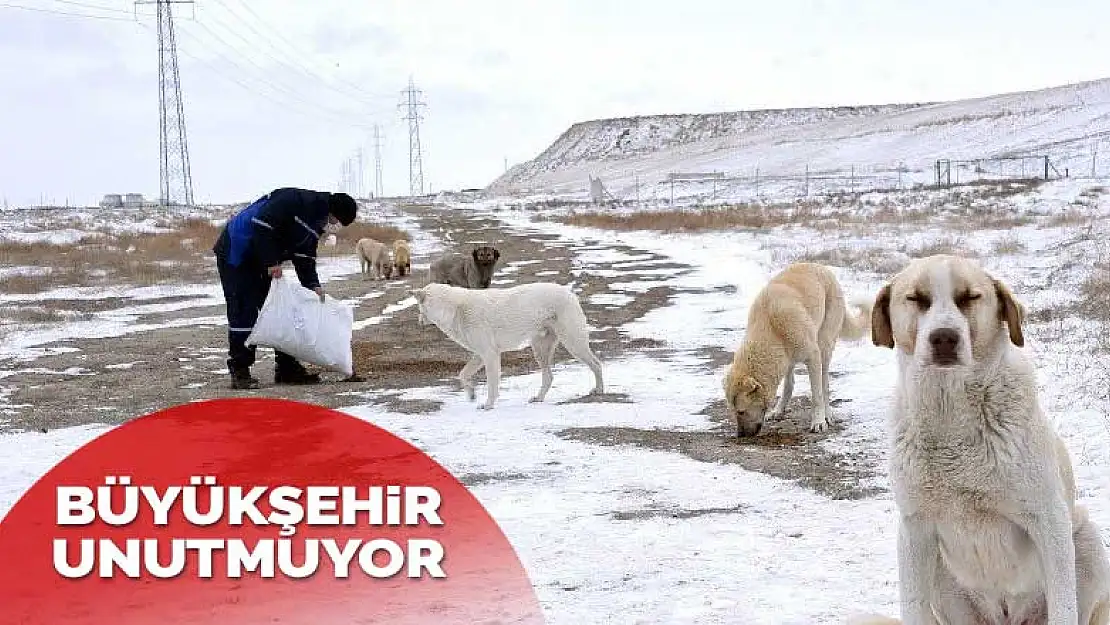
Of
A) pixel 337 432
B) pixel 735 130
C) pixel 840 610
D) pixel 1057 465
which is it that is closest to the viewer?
pixel 1057 465

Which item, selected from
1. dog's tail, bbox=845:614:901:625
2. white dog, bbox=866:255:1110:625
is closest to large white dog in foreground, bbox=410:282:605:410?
dog's tail, bbox=845:614:901:625

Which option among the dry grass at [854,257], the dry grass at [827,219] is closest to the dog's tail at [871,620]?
the dry grass at [854,257]

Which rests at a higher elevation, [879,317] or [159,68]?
[159,68]

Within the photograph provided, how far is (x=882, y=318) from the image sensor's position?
3.52 metres

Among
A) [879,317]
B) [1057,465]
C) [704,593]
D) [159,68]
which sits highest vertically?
[159,68]

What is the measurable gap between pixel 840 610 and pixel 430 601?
157 centimetres

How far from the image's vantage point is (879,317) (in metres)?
3.52

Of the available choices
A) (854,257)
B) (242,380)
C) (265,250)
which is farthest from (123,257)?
(242,380)

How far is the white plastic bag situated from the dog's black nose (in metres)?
7.80

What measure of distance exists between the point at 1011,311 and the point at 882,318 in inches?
15.9

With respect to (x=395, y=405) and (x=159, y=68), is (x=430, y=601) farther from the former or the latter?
(x=159, y=68)

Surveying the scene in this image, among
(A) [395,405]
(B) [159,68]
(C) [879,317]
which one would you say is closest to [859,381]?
(A) [395,405]

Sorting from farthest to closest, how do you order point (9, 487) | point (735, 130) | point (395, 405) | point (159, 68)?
point (735, 130) → point (159, 68) → point (395, 405) → point (9, 487)

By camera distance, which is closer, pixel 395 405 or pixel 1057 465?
pixel 1057 465
